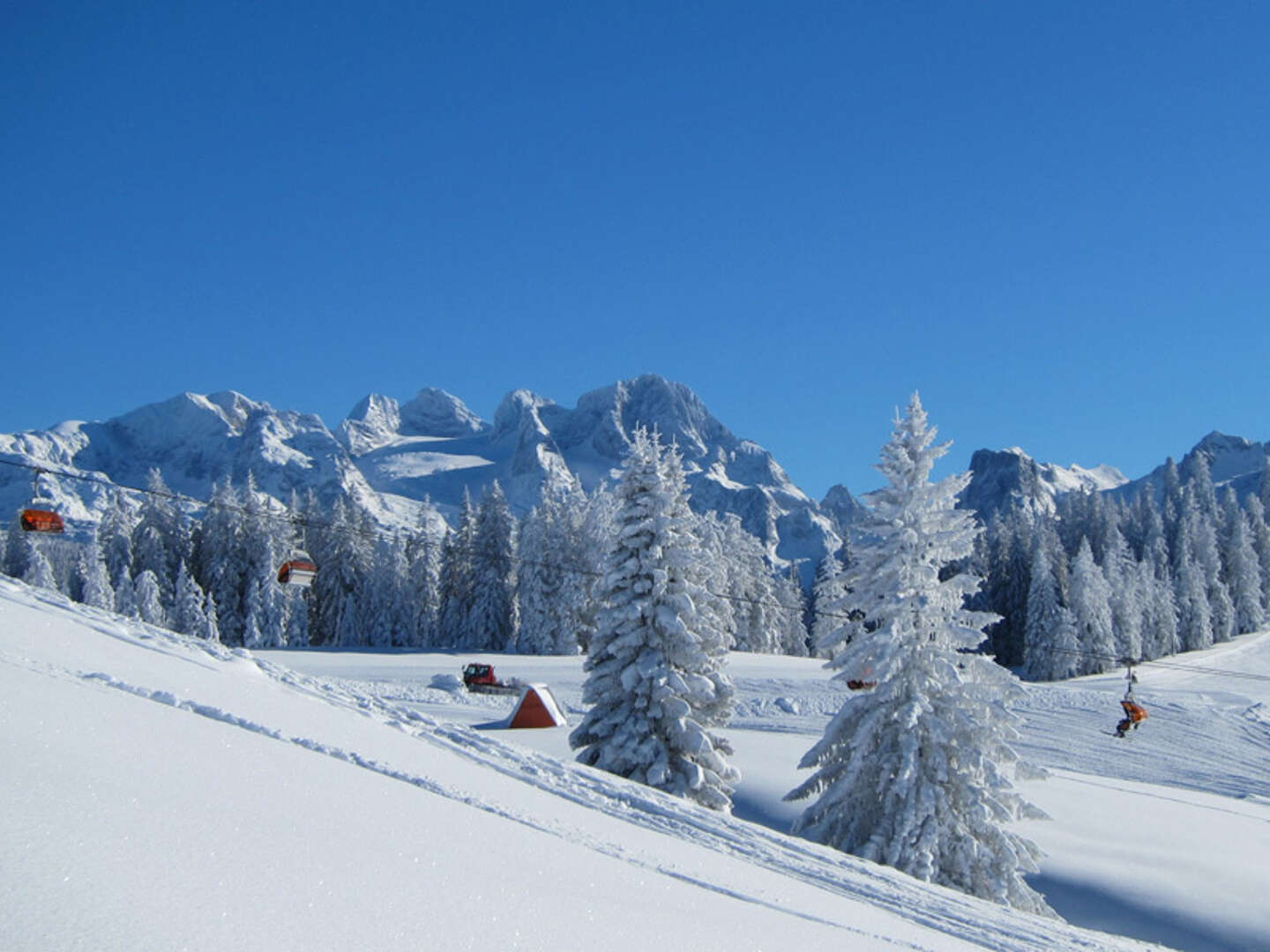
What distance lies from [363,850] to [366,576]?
67.3 m

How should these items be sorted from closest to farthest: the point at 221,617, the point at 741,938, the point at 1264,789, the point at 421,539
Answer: the point at 741,938, the point at 1264,789, the point at 221,617, the point at 421,539

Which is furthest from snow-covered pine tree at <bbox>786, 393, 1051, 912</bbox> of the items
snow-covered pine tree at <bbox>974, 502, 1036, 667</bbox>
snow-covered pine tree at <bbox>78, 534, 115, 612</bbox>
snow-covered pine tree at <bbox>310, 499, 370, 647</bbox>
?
snow-covered pine tree at <bbox>974, 502, 1036, 667</bbox>

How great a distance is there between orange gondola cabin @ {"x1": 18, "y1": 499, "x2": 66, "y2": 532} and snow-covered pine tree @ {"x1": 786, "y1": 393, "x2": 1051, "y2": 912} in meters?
18.3

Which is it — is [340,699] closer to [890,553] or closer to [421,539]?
[890,553]

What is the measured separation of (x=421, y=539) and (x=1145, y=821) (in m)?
53.1

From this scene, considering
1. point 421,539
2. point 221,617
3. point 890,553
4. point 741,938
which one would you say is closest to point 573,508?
point 421,539

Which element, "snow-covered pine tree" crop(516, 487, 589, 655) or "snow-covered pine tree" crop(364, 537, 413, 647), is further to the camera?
"snow-covered pine tree" crop(364, 537, 413, 647)

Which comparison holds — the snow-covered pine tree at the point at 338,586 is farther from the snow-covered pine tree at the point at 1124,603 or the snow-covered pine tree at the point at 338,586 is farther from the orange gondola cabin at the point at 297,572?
→ the snow-covered pine tree at the point at 1124,603

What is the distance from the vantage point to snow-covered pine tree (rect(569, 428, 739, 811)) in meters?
19.7

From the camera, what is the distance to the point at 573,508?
6794 centimetres

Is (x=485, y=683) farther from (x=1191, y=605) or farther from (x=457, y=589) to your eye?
(x=1191, y=605)

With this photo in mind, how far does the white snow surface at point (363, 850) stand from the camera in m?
3.63

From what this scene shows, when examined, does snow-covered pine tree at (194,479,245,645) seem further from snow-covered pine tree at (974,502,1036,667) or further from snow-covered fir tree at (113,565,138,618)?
snow-covered pine tree at (974,502,1036,667)

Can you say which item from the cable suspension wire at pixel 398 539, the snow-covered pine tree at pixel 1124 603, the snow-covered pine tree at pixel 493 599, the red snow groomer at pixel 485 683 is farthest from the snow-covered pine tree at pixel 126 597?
the snow-covered pine tree at pixel 1124 603
